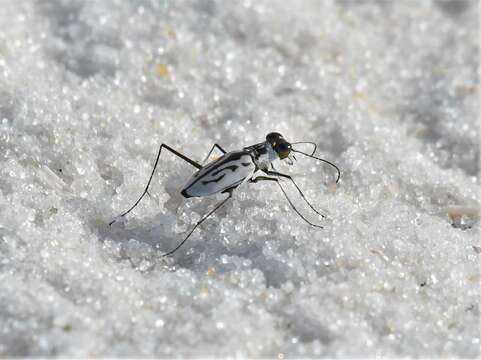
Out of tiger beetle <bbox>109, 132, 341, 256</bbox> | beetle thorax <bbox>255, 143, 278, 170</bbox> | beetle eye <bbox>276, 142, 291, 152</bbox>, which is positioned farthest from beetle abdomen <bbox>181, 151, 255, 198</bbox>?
beetle eye <bbox>276, 142, 291, 152</bbox>

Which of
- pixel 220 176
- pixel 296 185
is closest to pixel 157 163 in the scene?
pixel 220 176

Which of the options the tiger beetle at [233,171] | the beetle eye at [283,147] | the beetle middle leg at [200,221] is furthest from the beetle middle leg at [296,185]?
the beetle middle leg at [200,221]

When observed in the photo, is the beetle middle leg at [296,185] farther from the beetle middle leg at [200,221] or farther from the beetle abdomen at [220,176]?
the beetle middle leg at [200,221]

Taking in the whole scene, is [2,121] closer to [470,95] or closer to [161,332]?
[161,332]

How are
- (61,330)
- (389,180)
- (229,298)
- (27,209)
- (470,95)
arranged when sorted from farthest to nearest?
(470,95), (389,180), (27,209), (229,298), (61,330)

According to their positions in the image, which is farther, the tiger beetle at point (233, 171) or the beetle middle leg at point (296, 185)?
the beetle middle leg at point (296, 185)

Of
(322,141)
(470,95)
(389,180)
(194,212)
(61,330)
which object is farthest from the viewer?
(470,95)

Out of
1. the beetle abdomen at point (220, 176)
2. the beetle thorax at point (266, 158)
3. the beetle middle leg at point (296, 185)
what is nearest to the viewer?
the beetle abdomen at point (220, 176)

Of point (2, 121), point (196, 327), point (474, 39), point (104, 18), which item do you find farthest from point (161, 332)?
point (474, 39)
